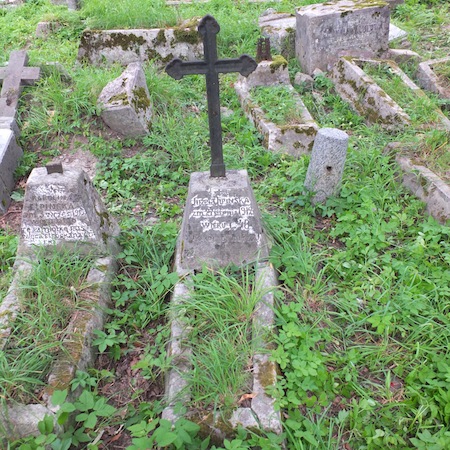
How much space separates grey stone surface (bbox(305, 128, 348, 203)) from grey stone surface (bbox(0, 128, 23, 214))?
2.95 meters

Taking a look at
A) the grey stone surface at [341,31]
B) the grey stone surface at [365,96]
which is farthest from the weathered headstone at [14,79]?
the grey stone surface at [365,96]

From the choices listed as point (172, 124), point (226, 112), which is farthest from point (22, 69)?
point (226, 112)

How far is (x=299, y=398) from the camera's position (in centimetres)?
250

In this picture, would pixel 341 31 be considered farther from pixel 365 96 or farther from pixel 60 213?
pixel 60 213

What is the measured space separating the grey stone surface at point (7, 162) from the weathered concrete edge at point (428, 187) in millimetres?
3896

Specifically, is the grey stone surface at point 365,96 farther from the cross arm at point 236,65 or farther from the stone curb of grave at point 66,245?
the stone curb of grave at point 66,245

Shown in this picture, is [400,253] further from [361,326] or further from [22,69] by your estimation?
[22,69]

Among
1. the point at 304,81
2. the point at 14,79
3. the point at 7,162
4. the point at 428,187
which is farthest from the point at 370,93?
the point at 14,79

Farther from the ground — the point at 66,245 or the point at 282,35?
the point at 282,35

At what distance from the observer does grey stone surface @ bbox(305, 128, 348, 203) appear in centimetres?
382

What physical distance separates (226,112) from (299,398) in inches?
158

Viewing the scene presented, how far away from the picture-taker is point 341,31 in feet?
20.3

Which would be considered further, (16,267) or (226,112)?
(226,112)

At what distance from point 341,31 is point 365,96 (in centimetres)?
134
